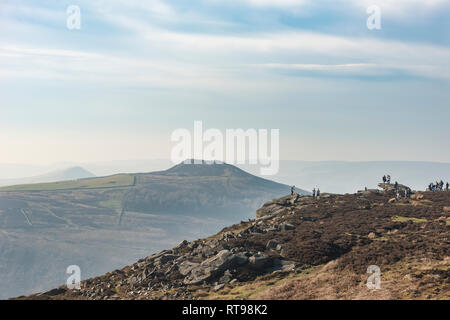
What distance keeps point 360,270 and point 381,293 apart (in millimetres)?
6234

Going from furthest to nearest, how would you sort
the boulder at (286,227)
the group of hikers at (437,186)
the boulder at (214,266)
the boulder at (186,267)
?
1. the group of hikers at (437,186)
2. the boulder at (286,227)
3. the boulder at (186,267)
4. the boulder at (214,266)

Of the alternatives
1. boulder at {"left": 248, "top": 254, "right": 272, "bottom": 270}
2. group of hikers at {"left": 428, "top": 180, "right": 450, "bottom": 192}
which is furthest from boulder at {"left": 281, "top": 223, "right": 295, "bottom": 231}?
group of hikers at {"left": 428, "top": 180, "right": 450, "bottom": 192}

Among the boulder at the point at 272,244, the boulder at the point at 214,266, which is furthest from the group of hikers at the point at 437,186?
the boulder at the point at 214,266

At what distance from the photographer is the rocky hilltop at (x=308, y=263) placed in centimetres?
3512

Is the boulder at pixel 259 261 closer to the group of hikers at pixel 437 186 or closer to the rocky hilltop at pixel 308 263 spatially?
the rocky hilltop at pixel 308 263

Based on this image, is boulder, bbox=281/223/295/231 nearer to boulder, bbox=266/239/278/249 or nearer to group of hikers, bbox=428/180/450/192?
boulder, bbox=266/239/278/249

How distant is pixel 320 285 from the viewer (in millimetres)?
36281

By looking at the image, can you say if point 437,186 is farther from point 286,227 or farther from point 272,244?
point 272,244

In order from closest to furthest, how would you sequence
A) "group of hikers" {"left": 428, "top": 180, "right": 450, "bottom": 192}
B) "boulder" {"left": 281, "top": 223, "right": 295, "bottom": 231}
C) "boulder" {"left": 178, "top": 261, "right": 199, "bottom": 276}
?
"boulder" {"left": 178, "top": 261, "right": 199, "bottom": 276}
"boulder" {"left": 281, "top": 223, "right": 295, "bottom": 231}
"group of hikers" {"left": 428, "top": 180, "right": 450, "bottom": 192}

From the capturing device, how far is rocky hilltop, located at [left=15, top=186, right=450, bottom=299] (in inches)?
1383

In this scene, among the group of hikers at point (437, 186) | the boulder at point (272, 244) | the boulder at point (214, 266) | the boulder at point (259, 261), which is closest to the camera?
the boulder at point (214, 266)

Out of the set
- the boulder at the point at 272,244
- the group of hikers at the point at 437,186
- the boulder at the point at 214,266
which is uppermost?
the group of hikers at the point at 437,186

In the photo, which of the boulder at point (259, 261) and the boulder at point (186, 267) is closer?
the boulder at point (259, 261)

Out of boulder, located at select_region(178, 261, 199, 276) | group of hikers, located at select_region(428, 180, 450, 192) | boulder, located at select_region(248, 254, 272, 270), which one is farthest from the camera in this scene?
group of hikers, located at select_region(428, 180, 450, 192)
